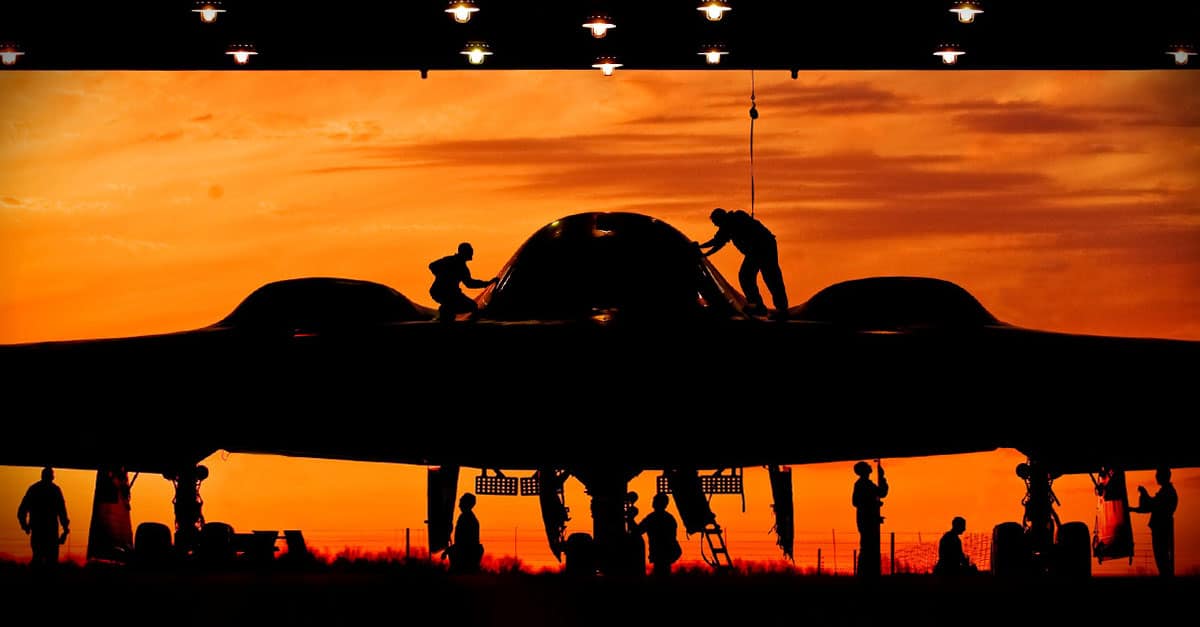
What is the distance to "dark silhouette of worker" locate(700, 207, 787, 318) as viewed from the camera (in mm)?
17219

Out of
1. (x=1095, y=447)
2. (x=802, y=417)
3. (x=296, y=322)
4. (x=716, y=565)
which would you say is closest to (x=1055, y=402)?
(x=802, y=417)

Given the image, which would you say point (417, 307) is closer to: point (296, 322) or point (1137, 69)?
point (296, 322)

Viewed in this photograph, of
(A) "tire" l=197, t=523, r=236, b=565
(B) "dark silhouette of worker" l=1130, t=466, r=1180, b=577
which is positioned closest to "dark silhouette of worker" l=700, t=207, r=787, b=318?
(B) "dark silhouette of worker" l=1130, t=466, r=1180, b=577

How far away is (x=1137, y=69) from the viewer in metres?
20.1

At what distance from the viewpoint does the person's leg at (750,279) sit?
17.3m
